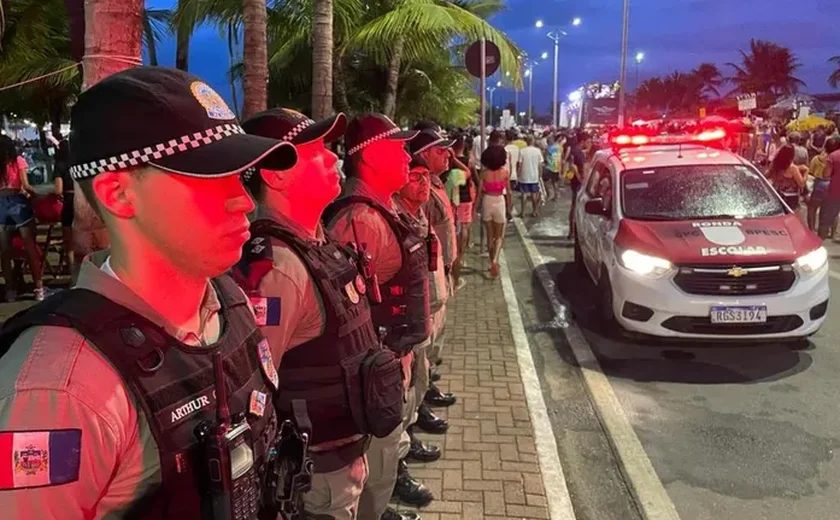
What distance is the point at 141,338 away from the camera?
1.25 m

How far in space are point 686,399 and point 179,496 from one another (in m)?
4.68

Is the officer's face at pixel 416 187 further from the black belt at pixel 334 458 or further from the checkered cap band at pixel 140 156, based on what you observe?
the checkered cap band at pixel 140 156

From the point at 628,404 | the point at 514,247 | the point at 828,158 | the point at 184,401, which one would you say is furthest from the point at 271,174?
the point at 828,158

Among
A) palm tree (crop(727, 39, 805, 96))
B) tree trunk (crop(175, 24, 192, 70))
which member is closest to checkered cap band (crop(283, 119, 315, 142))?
tree trunk (crop(175, 24, 192, 70))

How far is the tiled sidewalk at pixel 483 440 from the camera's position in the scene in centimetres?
367

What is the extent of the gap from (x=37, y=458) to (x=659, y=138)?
8.23m

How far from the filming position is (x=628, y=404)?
514 cm

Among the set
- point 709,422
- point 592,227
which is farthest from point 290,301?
point 592,227

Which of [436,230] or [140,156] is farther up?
[140,156]

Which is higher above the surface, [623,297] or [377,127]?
[377,127]

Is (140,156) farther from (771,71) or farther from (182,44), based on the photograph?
(771,71)

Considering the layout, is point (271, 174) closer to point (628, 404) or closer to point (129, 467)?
point (129, 467)

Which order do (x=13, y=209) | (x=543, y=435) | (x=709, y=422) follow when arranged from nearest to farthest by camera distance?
(x=543, y=435), (x=709, y=422), (x=13, y=209)

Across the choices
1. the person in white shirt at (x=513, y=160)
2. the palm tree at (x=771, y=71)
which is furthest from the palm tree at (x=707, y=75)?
the person in white shirt at (x=513, y=160)
